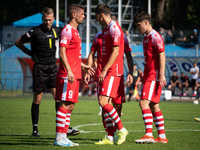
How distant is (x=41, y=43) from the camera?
24.4ft

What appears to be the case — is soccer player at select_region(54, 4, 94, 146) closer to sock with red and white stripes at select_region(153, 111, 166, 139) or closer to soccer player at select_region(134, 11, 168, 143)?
soccer player at select_region(134, 11, 168, 143)

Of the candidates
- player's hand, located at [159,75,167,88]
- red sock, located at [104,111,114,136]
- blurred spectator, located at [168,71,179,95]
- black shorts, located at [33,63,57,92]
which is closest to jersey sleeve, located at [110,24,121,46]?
player's hand, located at [159,75,167,88]

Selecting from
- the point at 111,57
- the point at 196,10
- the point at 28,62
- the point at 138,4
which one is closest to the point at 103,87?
the point at 111,57

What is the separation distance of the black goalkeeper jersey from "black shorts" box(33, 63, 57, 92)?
11 centimetres

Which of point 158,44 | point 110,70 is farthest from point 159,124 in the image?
point 158,44

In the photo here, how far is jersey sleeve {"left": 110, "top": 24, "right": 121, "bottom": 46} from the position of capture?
19.9 feet

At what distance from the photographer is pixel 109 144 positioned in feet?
20.3

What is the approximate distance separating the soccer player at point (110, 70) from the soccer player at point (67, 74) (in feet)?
1.44

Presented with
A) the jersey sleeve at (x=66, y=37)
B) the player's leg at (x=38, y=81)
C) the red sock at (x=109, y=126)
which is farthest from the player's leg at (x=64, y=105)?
the player's leg at (x=38, y=81)

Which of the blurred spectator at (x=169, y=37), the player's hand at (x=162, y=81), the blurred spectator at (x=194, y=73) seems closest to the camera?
the player's hand at (x=162, y=81)

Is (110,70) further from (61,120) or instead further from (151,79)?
(61,120)

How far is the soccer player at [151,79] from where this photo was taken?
6.23 meters

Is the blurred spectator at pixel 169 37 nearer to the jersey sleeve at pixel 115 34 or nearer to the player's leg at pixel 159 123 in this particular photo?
the player's leg at pixel 159 123

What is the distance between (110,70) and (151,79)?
0.79 m
